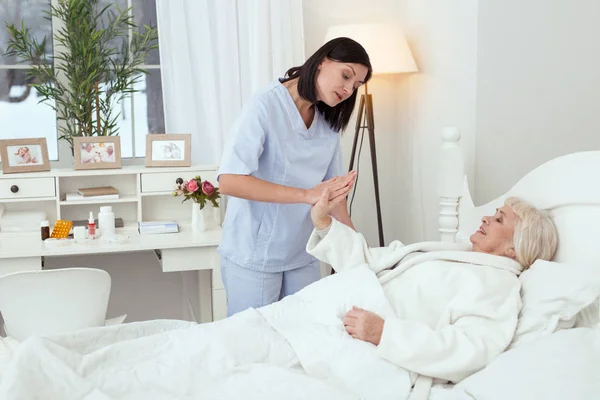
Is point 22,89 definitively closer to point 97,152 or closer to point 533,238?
point 97,152

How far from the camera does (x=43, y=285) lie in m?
2.33

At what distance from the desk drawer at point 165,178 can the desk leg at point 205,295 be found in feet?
1.34

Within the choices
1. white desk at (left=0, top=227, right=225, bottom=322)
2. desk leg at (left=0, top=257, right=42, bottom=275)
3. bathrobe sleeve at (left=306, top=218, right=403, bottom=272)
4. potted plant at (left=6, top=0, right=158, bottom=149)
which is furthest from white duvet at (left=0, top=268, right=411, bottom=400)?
potted plant at (left=6, top=0, right=158, bottom=149)

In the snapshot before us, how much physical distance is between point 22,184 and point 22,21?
0.71 meters

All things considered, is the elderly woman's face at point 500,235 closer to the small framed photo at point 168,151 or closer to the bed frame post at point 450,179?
the bed frame post at point 450,179

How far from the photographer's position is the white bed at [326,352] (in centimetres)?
159

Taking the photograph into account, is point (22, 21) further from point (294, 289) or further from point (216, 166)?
point (294, 289)

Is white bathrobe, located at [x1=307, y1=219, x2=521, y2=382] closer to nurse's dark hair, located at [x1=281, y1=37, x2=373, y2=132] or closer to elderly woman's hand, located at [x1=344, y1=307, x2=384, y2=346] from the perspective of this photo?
elderly woman's hand, located at [x1=344, y1=307, x2=384, y2=346]

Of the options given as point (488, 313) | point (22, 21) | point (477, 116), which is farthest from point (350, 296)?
point (22, 21)

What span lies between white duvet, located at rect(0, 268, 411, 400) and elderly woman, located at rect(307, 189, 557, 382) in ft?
0.19

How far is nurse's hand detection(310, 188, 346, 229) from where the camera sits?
2076mm

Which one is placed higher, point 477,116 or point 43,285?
point 477,116

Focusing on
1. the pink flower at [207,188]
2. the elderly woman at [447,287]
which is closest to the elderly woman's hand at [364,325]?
the elderly woman at [447,287]

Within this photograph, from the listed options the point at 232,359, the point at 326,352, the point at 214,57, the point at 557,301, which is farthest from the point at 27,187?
the point at 557,301
